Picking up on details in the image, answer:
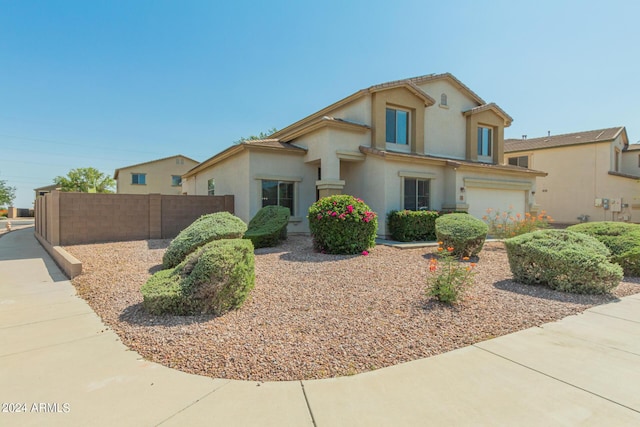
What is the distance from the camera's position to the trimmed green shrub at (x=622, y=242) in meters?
7.13

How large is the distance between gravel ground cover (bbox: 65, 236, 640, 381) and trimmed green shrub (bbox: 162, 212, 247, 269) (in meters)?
0.74

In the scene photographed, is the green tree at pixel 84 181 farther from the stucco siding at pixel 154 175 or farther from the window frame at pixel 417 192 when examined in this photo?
the window frame at pixel 417 192

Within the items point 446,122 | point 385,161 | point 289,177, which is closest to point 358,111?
point 385,161

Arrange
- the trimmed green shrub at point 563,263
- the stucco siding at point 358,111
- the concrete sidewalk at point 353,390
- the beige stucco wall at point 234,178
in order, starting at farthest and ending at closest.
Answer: the stucco siding at point 358,111 < the beige stucco wall at point 234,178 < the trimmed green shrub at point 563,263 < the concrete sidewalk at point 353,390

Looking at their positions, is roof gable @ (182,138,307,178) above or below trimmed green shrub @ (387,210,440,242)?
above

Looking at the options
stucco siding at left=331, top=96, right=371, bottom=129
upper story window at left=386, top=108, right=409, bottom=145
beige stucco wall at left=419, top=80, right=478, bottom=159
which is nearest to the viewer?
stucco siding at left=331, top=96, right=371, bottom=129

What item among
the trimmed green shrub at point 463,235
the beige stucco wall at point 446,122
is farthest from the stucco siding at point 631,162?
the trimmed green shrub at point 463,235

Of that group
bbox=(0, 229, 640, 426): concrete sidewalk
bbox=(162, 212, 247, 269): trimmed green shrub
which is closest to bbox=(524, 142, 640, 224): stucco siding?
bbox=(0, 229, 640, 426): concrete sidewalk

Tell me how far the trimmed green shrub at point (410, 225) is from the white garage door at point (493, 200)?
3587mm

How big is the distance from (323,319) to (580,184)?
27.0 metres

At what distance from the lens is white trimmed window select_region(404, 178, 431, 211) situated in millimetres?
13953

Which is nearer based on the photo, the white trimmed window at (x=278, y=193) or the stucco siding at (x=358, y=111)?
the white trimmed window at (x=278, y=193)

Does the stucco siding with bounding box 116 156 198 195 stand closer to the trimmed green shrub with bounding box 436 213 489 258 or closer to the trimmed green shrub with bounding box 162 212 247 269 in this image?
the trimmed green shrub with bounding box 162 212 247 269

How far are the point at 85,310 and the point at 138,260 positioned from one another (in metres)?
3.76
